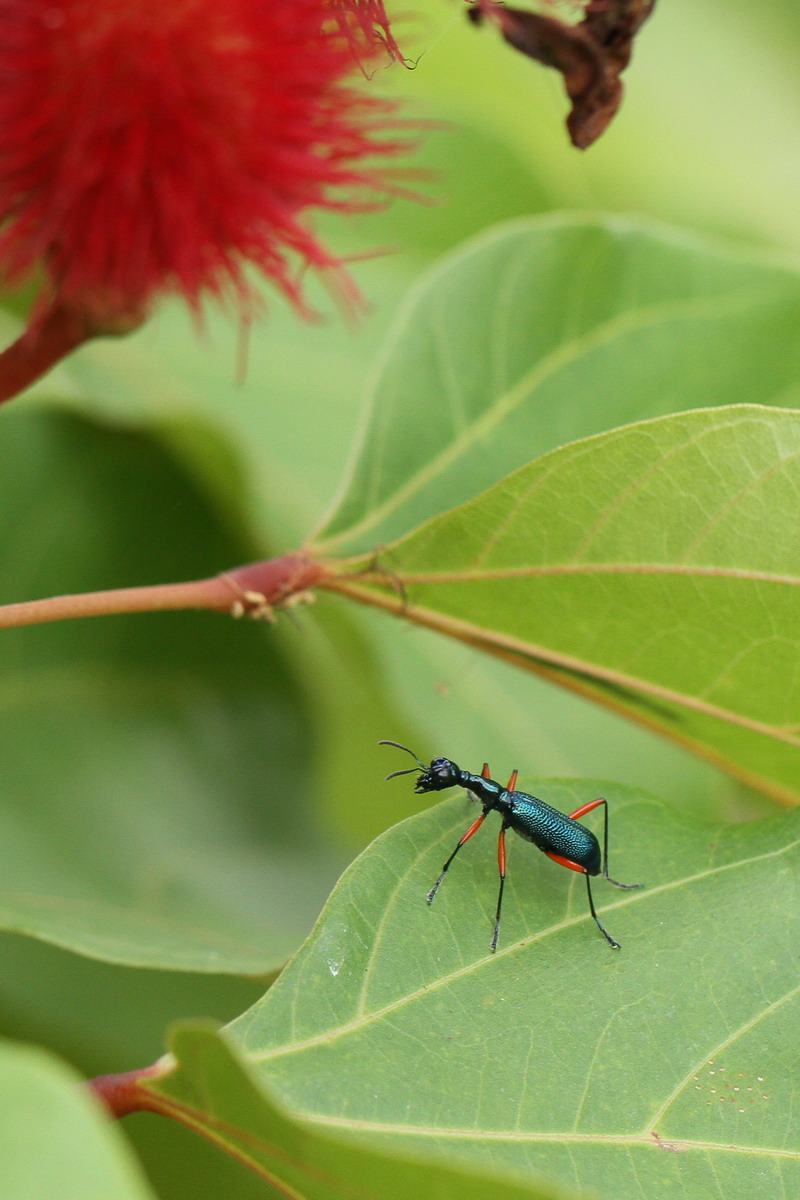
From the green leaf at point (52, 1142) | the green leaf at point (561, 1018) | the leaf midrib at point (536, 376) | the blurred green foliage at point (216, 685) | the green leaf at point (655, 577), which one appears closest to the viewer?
the green leaf at point (52, 1142)

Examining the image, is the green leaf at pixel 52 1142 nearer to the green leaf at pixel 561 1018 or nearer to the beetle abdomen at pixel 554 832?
the green leaf at pixel 561 1018

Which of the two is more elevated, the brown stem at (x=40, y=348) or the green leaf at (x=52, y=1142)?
the brown stem at (x=40, y=348)

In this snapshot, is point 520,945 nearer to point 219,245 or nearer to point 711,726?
point 711,726

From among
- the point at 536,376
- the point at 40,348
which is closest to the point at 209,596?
the point at 40,348

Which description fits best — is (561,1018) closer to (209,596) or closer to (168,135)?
(209,596)

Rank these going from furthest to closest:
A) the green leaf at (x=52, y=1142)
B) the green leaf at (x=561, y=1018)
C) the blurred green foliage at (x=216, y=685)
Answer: the blurred green foliage at (x=216, y=685) < the green leaf at (x=561, y=1018) < the green leaf at (x=52, y=1142)

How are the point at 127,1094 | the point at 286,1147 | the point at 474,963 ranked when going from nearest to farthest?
the point at 286,1147, the point at 127,1094, the point at 474,963

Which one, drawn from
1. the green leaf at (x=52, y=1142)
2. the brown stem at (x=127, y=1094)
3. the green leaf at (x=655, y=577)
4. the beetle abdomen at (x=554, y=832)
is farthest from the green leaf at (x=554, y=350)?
the green leaf at (x=52, y=1142)
